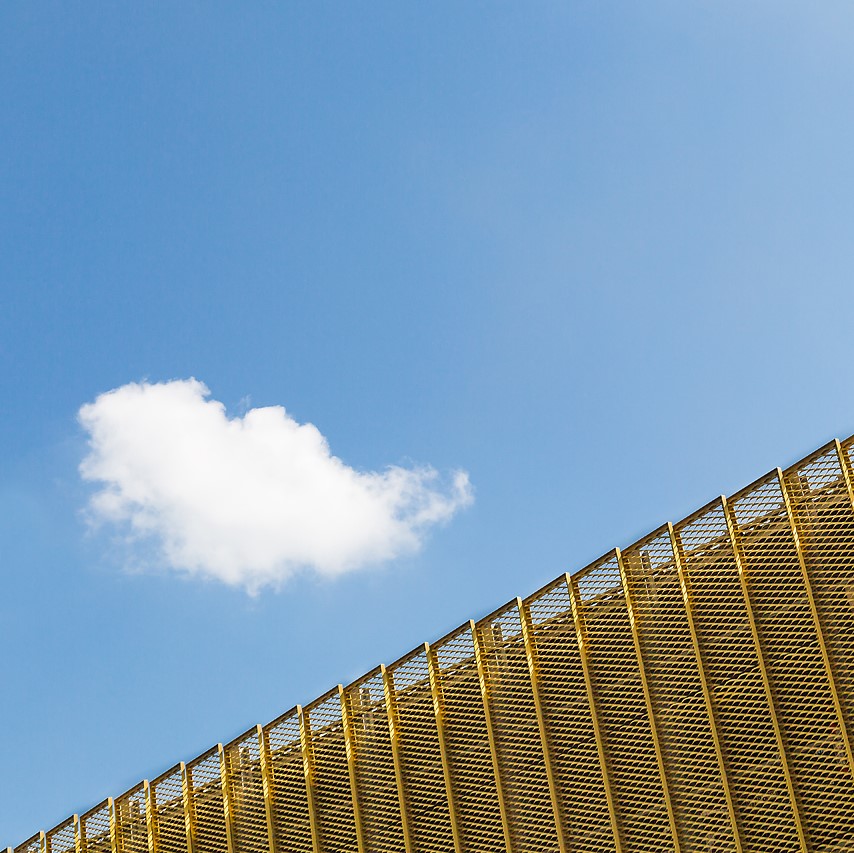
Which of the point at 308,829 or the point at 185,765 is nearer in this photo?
the point at 308,829

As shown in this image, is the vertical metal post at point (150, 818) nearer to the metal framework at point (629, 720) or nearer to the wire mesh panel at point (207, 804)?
the wire mesh panel at point (207, 804)

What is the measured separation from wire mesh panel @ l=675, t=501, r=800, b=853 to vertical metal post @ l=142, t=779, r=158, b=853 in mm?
8329

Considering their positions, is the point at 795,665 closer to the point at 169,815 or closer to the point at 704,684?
the point at 704,684

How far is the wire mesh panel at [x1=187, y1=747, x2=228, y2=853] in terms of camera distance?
13984mm

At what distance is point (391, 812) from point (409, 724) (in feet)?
3.24

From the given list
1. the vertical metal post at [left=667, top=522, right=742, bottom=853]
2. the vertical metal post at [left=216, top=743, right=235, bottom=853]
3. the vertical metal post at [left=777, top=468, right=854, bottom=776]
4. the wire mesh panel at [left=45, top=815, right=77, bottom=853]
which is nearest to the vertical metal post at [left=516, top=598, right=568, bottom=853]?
the vertical metal post at [left=667, top=522, right=742, bottom=853]

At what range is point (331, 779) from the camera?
42.9ft

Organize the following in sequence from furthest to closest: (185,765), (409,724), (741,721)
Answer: (185,765)
(409,724)
(741,721)

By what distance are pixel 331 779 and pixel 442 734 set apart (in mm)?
1816

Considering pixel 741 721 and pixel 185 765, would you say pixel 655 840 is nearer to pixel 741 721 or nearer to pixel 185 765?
pixel 741 721

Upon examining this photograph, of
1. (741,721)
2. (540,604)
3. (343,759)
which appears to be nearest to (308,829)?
(343,759)

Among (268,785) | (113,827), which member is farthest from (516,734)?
(113,827)

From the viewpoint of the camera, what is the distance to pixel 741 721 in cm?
1005

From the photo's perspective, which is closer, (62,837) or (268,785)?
(268,785)
